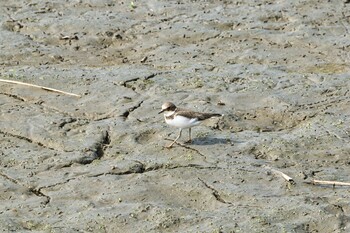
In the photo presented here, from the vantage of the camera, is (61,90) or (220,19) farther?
(220,19)

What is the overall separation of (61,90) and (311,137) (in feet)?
9.60

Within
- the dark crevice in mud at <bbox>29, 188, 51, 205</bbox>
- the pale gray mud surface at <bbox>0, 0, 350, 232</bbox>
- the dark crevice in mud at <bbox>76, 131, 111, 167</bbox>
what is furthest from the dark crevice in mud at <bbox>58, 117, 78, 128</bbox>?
the dark crevice in mud at <bbox>29, 188, 51, 205</bbox>

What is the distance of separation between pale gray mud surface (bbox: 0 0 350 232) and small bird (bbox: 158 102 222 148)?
205 millimetres

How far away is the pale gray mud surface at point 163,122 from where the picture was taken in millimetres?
8039

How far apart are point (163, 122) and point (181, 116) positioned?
645 mm

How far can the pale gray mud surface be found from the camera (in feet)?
26.4

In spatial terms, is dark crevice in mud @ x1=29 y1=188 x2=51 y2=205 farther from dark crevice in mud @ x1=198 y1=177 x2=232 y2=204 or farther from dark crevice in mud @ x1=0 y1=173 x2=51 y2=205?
dark crevice in mud @ x1=198 y1=177 x2=232 y2=204

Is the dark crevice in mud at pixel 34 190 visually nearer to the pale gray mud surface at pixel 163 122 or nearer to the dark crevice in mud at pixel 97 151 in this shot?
the pale gray mud surface at pixel 163 122

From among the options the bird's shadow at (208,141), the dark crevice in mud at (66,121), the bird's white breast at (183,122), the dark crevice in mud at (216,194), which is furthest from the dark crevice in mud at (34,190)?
the bird's shadow at (208,141)

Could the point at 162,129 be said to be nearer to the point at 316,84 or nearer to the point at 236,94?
the point at 236,94

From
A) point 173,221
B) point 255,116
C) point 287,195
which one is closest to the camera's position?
point 173,221

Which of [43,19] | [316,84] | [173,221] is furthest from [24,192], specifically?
[43,19]

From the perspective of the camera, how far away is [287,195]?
835 centimetres

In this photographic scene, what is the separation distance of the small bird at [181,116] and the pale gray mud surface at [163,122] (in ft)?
0.67
